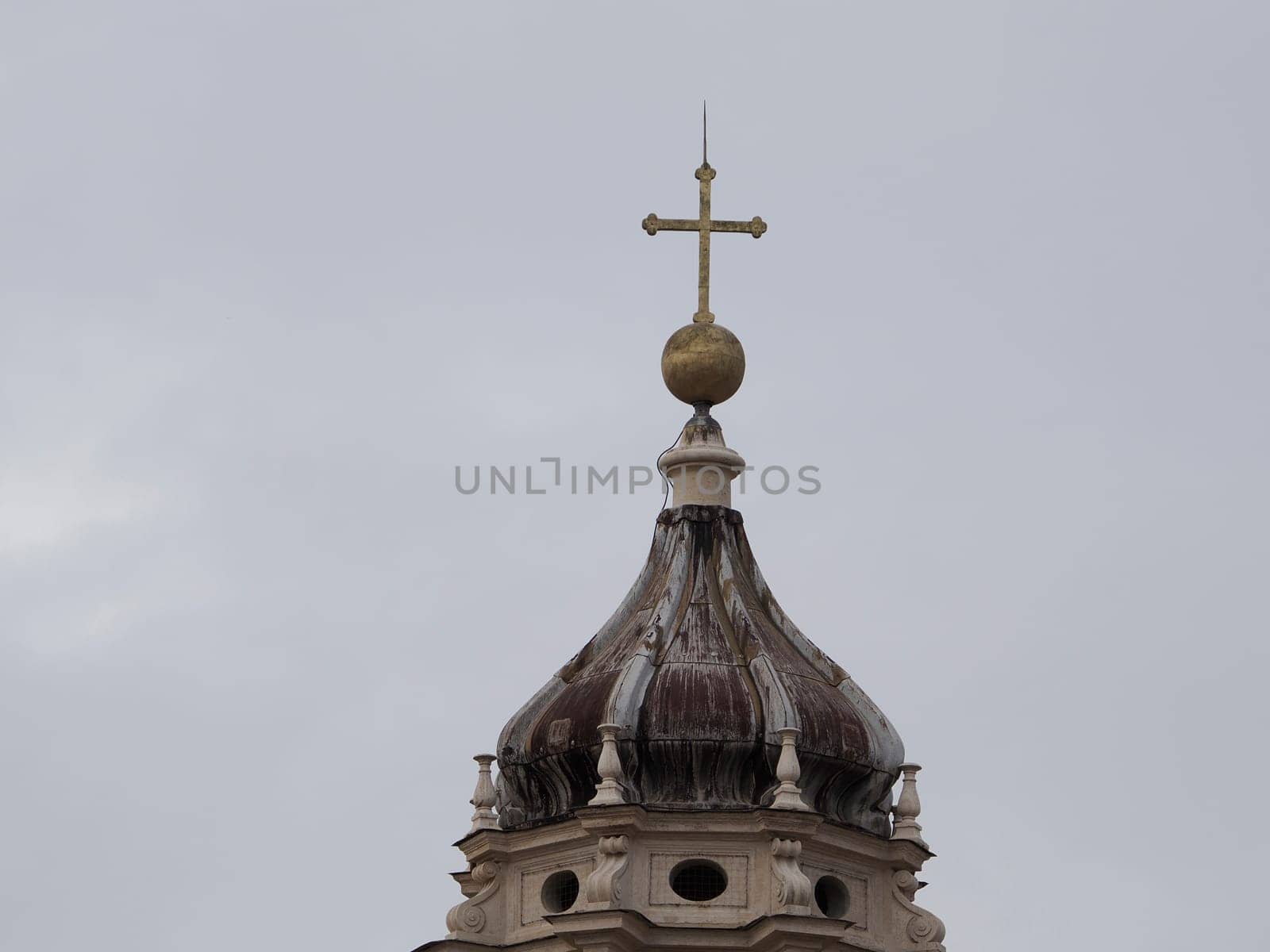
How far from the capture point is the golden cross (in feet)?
199

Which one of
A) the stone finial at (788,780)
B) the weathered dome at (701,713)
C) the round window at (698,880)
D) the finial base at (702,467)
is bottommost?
the round window at (698,880)

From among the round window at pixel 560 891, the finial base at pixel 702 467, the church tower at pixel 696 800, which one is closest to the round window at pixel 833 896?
the church tower at pixel 696 800

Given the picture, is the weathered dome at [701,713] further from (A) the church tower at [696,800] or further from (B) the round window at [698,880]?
(B) the round window at [698,880]

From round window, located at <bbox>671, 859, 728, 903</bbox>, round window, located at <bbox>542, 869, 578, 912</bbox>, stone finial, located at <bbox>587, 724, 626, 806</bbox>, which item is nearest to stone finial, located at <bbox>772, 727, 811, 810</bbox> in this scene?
round window, located at <bbox>671, 859, 728, 903</bbox>

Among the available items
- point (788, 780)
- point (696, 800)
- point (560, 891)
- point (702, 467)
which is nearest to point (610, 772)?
point (696, 800)

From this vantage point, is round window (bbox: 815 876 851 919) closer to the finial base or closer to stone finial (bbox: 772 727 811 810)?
stone finial (bbox: 772 727 811 810)

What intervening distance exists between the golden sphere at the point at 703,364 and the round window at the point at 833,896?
7.58 m

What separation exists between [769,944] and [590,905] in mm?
2377

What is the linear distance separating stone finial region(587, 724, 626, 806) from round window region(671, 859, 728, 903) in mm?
1213

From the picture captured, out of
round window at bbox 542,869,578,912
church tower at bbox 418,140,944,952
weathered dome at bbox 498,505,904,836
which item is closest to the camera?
church tower at bbox 418,140,944,952

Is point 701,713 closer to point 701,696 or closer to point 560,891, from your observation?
point 701,696

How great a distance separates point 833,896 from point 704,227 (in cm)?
1016

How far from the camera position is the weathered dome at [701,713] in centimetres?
A: 5594

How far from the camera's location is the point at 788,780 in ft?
182
